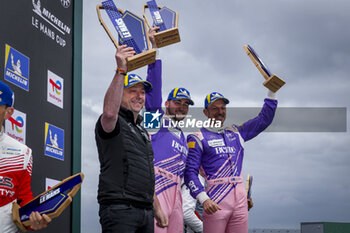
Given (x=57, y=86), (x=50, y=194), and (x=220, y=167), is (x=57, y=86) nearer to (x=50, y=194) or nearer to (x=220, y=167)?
(x=220, y=167)

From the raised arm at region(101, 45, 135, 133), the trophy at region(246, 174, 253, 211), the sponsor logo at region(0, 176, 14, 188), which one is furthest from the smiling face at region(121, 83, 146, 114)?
the trophy at region(246, 174, 253, 211)

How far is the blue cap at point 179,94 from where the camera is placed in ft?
15.1

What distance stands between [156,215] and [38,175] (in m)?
1.62

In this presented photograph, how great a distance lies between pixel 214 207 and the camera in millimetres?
4375

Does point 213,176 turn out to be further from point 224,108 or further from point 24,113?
point 24,113

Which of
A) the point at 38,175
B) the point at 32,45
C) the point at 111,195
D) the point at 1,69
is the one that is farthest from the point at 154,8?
the point at 111,195

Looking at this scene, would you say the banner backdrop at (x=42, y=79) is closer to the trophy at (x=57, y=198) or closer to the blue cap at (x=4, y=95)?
the blue cap at (x=4, y=95)

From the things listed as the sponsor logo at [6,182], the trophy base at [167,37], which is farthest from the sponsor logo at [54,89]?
the sponsor logo at [6,182]

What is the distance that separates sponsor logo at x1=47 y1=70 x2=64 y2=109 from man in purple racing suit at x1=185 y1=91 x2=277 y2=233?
147 centimetres

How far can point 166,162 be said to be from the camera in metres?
4.20

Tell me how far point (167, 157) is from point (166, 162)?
5cm

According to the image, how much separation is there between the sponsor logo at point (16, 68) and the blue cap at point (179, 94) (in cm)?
141

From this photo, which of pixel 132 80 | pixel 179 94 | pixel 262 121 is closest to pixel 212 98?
pixel 179 94

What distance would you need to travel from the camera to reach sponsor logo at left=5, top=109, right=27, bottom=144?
399cm
